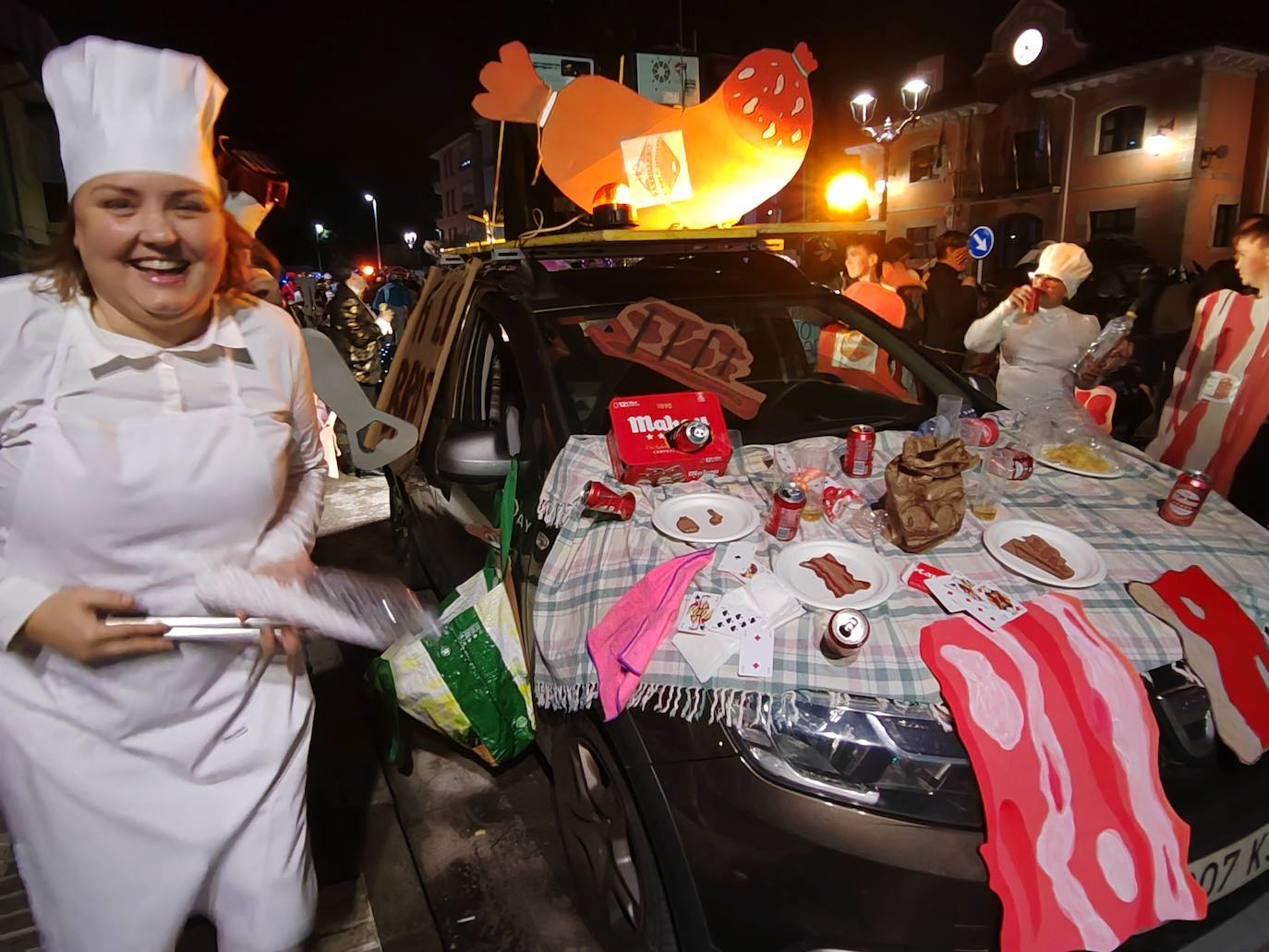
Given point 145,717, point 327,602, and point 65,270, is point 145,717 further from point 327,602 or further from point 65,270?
point 65,270

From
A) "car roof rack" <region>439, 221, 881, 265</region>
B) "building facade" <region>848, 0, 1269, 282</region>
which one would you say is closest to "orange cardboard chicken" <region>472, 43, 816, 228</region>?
"car roof rack" <region>439, 221, 881, 265</region>

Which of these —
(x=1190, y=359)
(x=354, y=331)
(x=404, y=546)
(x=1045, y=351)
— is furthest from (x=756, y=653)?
(x=354, y=331)

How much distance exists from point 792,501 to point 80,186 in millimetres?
1652

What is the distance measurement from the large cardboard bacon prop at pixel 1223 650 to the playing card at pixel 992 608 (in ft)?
1.04

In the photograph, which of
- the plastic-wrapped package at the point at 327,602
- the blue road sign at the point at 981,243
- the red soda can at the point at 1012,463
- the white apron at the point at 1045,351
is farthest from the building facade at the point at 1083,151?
the plastic-wrapped package at the point at 327,602

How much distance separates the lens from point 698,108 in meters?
3.33

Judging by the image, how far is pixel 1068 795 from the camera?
1.50m

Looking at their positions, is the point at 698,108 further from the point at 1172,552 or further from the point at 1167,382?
the point at 1167,382

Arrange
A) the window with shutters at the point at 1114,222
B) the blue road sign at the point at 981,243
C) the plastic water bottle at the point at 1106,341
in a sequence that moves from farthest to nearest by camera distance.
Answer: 1. the window with shutters at the point at 1114,222
2. the blue road sign at the point at 981,243
3. the plastic water bottle at the point at 1106,341

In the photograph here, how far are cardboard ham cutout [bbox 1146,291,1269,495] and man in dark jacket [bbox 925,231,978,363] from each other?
2.23 m

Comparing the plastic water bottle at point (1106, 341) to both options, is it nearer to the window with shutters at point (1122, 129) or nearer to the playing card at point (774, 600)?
the playing card at point (774, 600)

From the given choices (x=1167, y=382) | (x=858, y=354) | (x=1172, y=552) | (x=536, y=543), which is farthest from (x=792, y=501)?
(x=1167, y=382)

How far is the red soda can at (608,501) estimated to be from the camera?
6.79 feet

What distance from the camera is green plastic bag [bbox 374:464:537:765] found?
2406 millimetres
